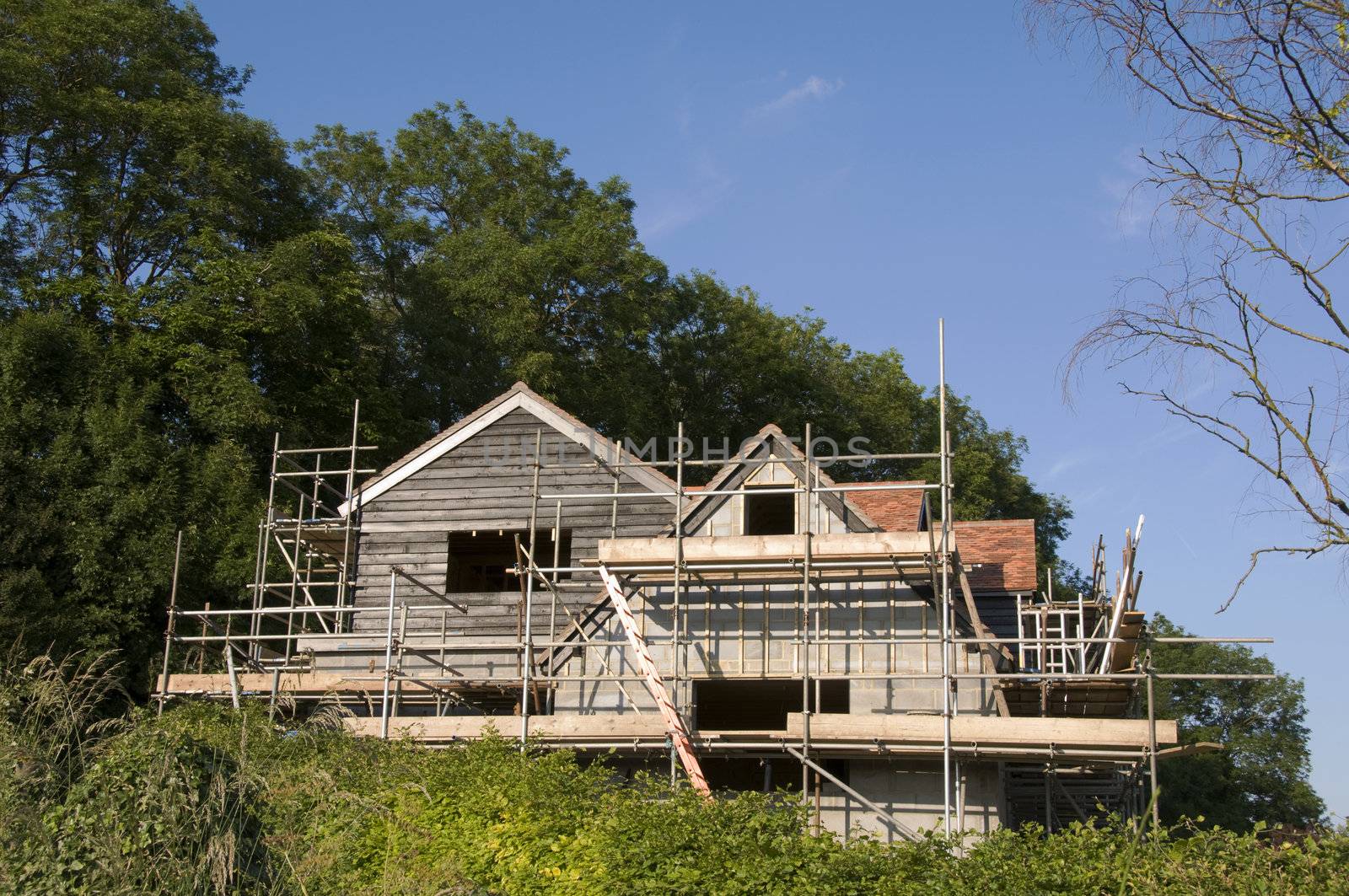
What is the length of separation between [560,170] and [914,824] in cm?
3024

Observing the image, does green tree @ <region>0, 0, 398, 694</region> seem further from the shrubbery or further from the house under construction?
the shrubbery

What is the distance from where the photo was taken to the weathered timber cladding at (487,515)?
22734mm

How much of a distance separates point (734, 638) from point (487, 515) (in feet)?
19.7

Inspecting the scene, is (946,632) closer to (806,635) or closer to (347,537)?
(806,635)

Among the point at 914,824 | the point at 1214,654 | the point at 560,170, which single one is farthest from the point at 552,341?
the point at 1214,654

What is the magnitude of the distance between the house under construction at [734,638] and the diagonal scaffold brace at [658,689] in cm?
5

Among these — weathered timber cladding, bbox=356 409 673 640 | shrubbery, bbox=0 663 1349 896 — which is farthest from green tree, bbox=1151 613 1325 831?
shrubbery, bbox=0 663 1349 896

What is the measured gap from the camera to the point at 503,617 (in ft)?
74.7

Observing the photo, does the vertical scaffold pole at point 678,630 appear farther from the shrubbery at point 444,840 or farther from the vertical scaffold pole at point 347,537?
the vertical scaffold pole at point 347,537

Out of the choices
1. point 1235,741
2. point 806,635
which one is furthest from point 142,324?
point 1235,741

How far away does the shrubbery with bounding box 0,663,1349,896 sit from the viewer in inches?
388

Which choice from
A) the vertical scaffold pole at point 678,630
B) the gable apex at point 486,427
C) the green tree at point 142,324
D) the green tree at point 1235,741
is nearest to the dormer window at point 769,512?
the vertical scaffold pole at point 678,630

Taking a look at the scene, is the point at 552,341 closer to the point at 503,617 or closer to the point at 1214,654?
the point at 503,617

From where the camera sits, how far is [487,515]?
2328 cm
